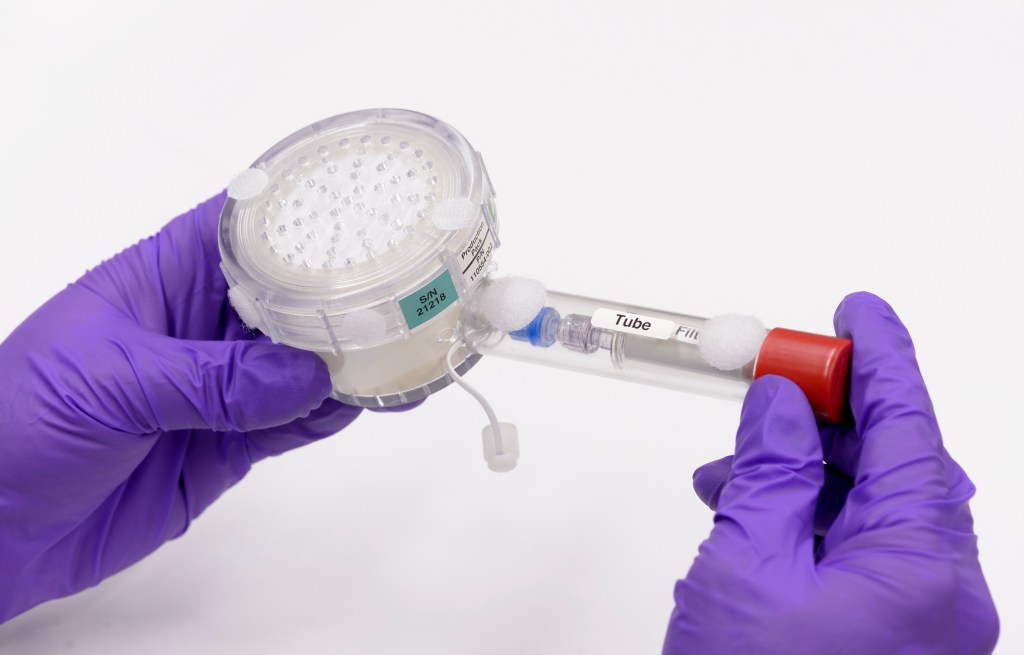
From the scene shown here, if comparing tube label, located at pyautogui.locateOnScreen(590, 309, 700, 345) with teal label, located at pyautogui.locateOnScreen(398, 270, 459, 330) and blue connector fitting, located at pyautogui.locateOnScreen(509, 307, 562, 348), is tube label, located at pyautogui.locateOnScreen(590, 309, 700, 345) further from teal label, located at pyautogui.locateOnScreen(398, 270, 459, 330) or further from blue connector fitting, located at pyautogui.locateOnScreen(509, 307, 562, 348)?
teal label, located at pyautogui.locateOnScreen(398, 270, 459, 330)

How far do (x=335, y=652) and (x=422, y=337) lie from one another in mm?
621

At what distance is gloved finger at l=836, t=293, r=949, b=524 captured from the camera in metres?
1.09

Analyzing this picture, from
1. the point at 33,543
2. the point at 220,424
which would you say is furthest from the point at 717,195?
the point at 33,543

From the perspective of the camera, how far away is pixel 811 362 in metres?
1.15

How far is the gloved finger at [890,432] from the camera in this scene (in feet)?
3.58

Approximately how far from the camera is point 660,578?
159 cm

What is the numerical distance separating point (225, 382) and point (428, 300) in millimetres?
369

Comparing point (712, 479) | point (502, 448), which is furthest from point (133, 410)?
point (712, 479)

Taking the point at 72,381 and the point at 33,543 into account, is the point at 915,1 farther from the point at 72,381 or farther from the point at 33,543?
the point at 33,543

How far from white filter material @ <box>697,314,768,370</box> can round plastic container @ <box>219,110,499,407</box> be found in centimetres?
31

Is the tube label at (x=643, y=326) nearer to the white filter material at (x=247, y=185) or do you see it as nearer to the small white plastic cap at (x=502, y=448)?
the small white plastic cap at (x=502, y=448)

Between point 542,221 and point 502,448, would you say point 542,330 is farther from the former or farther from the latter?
point 542,221

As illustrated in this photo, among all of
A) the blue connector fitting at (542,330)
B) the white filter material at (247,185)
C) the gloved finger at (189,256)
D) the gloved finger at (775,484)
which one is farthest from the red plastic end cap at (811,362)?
the gloved finger at (189,256)

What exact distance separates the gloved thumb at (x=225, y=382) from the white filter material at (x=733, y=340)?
0.53 metres
